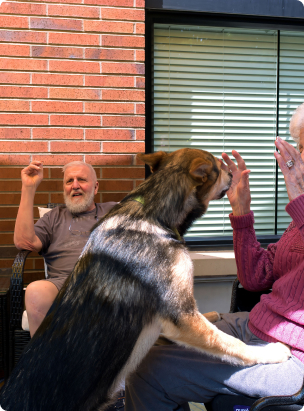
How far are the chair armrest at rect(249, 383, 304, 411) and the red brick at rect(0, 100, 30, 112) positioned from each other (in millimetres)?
3091

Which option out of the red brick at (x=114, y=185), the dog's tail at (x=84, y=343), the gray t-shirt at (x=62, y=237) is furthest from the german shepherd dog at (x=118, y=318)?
the red brick at (x=114, y=185)

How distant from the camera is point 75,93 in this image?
138 inches

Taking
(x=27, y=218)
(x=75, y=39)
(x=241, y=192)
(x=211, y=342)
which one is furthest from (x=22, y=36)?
(x=211, y=342)

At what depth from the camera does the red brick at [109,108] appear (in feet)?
11.6

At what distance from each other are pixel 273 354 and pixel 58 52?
3.16 m

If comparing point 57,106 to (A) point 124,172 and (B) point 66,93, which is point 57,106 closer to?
(B) point 66,93

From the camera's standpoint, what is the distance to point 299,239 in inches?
71.1

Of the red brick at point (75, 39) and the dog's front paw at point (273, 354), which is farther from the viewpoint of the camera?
the red brick at point (75, 39)

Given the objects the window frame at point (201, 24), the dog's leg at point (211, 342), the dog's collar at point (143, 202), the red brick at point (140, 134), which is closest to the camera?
the dog's leg at point (211, 342)

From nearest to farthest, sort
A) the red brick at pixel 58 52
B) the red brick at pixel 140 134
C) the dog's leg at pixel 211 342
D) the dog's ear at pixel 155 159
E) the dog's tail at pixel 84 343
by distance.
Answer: the dog's tail at pixel 84 343 → the dog's leg at pixel 211 342 → the dog's ear at pixel 155 159 → the red brick at pixel 58 52 → the red brick at pixel 140 134

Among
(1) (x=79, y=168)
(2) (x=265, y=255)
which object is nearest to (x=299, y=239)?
(2) (x=265, y=255)

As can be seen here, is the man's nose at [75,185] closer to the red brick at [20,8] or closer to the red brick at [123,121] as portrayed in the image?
the red brick at [123,121]

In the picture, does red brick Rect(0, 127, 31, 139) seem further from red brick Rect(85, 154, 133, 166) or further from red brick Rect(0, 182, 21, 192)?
red brick Rect(85, 154, 133, 166)

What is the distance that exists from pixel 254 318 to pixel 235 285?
464 mm
